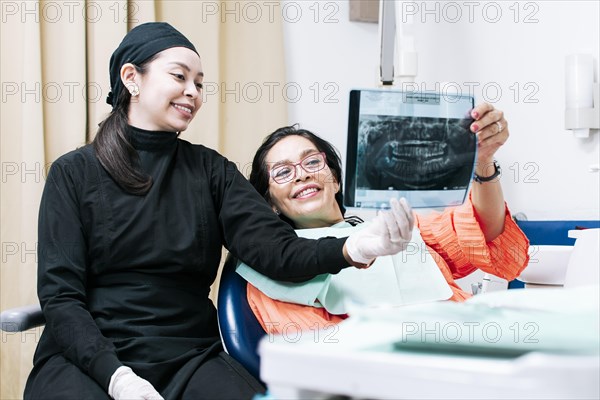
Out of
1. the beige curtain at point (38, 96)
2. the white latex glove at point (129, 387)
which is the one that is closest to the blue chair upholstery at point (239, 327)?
the white latex glove at point (129, 387)

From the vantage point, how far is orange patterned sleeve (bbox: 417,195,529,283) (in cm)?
151

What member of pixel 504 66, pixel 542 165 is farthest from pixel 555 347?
pixel 504 66

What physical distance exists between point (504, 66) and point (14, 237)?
66.3 inches

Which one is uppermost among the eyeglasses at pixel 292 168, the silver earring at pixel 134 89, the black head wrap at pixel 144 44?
the black head wrap at pixel 144 44

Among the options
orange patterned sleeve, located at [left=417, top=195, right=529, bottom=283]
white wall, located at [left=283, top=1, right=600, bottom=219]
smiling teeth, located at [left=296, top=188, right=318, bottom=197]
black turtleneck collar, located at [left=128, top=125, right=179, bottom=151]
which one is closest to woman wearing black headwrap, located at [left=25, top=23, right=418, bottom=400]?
black turtleneck collar, located at [left=128, top=125, right=179, bottom=151]

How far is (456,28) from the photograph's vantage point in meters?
2.63

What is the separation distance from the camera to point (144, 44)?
5.05 ft

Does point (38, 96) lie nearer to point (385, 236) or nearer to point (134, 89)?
point (134, 89)

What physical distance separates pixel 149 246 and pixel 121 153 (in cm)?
21

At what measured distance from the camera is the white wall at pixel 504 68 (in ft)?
6.88

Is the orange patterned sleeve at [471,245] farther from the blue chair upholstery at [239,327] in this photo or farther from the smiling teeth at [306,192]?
the blue chair upholstery at [239,327]

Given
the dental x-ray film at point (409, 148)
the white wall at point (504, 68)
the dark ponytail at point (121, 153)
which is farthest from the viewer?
the white wall at point (504, 68)

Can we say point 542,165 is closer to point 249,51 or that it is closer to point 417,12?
point 417,12

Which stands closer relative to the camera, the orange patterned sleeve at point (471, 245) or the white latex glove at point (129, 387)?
the white latex glove at point (129, 387)
